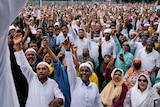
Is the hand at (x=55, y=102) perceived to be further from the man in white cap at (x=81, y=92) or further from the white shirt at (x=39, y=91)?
the man in white cap at (x=81, y=92)

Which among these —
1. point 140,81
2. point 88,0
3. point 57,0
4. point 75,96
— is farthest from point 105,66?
point 88,0

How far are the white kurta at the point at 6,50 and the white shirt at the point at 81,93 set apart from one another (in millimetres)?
3001

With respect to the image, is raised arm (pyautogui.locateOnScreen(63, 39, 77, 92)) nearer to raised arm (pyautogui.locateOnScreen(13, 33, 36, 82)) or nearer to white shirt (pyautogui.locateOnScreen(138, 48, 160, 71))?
raised arm (pyautogui.locateOnScreen(13, 33, 36, 82))

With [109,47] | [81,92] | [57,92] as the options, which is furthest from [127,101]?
[109,47]

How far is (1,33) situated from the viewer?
3.07 feet

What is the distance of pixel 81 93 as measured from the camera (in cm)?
419

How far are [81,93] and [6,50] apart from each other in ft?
10.4

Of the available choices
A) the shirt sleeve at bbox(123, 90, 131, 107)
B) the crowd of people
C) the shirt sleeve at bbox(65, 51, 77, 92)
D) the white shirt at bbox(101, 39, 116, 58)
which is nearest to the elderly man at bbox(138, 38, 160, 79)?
the crowd of people

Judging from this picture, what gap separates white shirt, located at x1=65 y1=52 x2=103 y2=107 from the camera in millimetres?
4168

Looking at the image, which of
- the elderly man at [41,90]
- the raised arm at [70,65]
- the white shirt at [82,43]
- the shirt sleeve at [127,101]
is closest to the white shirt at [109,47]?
the white shirt at [82,43]

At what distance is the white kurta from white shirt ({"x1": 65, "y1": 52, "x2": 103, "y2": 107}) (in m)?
3.00

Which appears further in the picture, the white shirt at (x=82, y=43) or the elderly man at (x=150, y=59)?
the white shirt at (x=82, y=43)

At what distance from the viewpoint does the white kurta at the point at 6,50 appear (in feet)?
2.92

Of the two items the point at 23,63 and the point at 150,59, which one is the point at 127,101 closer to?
the point at 23,63
